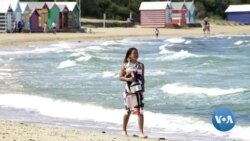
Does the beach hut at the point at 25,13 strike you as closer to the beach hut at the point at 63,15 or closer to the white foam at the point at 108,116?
the beach hut at the point at 63,15

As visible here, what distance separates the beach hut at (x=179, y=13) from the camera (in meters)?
78.6

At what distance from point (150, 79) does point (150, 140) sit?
1357 cm

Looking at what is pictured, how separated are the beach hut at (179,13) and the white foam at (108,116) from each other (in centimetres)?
6039

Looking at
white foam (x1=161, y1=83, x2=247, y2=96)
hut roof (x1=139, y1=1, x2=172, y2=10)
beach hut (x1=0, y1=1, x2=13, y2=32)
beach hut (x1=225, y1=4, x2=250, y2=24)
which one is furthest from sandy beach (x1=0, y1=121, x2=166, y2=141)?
beach hut (x1=225, y1=4, x2=250, y2=24)

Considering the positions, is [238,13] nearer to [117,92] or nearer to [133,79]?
[117,92]

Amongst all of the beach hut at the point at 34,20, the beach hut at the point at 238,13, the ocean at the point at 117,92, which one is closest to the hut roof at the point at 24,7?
the beach hut at the point at 34,20

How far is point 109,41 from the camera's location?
5369 cm

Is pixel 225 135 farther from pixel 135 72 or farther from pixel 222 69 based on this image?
pixel 222 69

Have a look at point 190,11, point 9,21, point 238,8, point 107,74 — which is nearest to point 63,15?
point 9,21

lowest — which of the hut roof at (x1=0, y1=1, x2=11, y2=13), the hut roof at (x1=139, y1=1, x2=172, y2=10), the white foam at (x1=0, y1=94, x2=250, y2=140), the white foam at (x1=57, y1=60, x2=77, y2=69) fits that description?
the white foam at (x1=57, y1=60, x2=77, y2=69)

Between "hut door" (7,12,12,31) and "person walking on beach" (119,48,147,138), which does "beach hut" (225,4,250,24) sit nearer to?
"hut door" (7,12,12,31)

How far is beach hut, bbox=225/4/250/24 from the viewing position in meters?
91.9

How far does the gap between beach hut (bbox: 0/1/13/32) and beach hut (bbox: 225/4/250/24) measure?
44760mm

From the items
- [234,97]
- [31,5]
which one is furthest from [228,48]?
[234,97]
